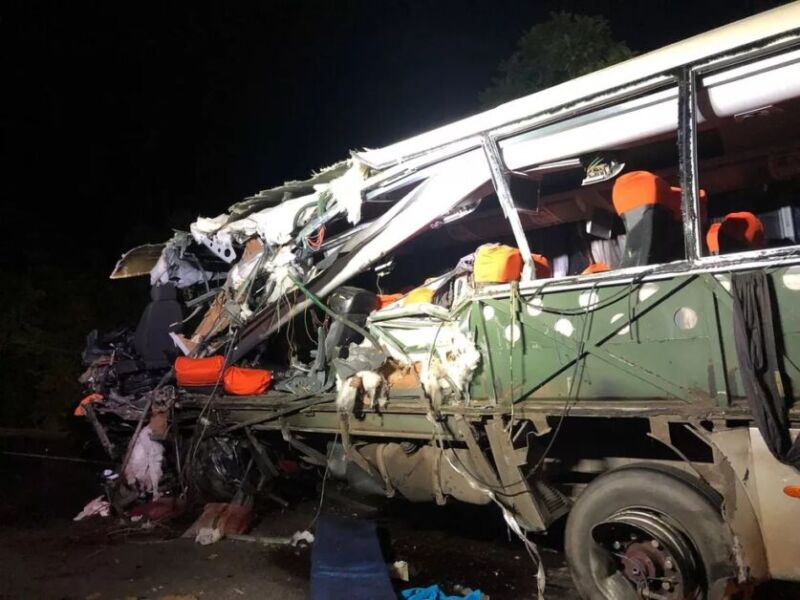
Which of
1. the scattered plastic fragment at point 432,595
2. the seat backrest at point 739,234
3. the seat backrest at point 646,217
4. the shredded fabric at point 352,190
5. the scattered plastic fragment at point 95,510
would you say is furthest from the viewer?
the scattered plastic fragment at point 95,510

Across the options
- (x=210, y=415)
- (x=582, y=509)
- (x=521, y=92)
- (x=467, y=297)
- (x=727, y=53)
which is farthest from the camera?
(x=521, y=92)

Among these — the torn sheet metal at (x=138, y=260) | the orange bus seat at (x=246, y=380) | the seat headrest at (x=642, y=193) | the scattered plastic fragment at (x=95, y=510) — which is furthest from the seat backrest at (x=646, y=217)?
the scattered plastic fragment at (x=95, y=510)

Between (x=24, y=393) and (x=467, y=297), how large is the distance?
11.4 meters

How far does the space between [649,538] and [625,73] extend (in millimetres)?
2528

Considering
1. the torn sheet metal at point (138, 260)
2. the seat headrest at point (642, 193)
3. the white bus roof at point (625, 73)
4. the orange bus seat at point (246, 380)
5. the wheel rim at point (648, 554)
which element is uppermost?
the white bus roof at point (625, 73)

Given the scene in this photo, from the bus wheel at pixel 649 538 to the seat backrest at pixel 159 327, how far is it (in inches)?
197

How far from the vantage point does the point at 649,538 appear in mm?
3102

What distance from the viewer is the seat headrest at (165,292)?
6754 millimetres

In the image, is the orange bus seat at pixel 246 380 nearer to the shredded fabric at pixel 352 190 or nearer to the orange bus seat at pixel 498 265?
the shredded fabric at pixel 352 190

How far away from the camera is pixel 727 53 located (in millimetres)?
2816

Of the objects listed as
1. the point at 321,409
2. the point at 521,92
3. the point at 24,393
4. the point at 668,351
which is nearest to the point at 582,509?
the point at 668,351

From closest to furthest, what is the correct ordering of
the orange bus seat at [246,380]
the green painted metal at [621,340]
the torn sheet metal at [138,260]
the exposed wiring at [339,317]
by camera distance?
the green painted metal at [621,340]
the exposed wiring at [339,317]
the orange bus seat at [246,380]
the torn sheet metal at [138,260]

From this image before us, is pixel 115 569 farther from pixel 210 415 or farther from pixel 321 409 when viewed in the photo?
pixel 321 409

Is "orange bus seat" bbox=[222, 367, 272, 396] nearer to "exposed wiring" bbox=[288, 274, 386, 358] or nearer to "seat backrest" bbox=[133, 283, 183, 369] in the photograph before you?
"exposed wiring" bbox=[288, 274, 386, 358]
